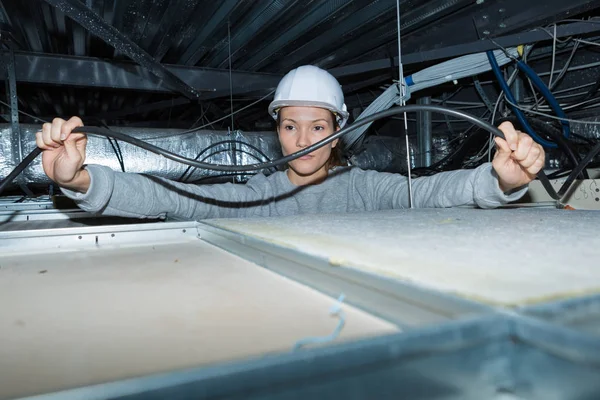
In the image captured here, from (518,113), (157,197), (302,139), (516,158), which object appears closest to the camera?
(516,158)

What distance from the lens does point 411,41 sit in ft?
6.27

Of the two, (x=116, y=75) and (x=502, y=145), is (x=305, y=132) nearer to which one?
(x=502, y=145)

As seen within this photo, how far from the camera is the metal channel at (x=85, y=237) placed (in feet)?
2.15

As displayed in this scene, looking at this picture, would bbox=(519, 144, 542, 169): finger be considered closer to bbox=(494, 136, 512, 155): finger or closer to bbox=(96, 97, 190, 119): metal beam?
bbox=(494, 136, 512, 155): finger

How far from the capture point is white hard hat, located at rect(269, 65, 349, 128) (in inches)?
51.1

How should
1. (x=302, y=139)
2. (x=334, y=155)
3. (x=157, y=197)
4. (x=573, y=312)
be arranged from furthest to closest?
(x=334, y=155) < (x=302, y=139) < (x=157, y=197) < (x=573, y=312)

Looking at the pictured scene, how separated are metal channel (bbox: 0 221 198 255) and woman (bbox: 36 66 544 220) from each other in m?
0.18

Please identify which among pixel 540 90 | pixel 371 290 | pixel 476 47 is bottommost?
pixel 371 290

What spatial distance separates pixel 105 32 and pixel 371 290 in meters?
1.49

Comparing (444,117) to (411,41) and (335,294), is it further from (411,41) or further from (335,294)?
(335,294)

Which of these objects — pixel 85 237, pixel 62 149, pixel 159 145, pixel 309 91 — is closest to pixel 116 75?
pixel 159 145

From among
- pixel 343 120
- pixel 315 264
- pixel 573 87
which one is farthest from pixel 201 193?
pixel 573 87

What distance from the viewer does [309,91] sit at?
1.30 metres

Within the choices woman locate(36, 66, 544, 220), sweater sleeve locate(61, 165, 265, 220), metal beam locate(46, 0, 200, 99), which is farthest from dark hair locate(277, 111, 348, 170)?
metal beam locate(46, 0, 200, 99)
